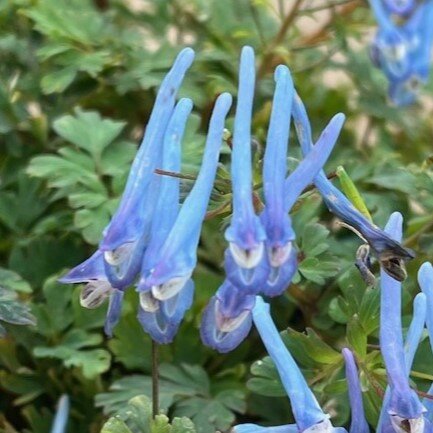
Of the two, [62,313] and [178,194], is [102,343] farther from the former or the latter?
[178,194]

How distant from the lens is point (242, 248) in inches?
25.0

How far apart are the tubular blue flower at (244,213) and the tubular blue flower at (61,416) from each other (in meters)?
0.34

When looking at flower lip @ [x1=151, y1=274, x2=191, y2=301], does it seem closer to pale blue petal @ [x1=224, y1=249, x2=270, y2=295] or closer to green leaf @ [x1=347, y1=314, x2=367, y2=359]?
pale blue petal @ [x1=224, y1=249, x2=270, y2=295]

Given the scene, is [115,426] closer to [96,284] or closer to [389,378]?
[96,284]

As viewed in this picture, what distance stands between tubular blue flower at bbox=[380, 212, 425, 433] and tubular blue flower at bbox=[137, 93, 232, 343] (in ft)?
0.48

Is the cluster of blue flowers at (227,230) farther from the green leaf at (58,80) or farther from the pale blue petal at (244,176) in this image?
the green leaf at (58,80)

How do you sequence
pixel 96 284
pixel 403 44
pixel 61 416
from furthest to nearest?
pixel 403 44
pixel 61 416
pixel 96 284

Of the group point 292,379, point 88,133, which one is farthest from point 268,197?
point 88,133

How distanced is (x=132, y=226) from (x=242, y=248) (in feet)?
0.34

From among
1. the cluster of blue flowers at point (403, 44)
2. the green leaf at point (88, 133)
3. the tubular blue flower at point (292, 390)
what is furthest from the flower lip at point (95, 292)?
the cluster of blue flowers at point (403, 44)

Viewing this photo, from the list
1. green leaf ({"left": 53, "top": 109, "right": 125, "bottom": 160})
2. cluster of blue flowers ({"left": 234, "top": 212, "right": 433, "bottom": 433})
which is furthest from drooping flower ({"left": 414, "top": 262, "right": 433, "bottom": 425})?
green leaf ({"left": 53, "top": 109, "right": 125, "bottom": 160})

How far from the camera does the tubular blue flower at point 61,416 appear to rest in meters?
0.89

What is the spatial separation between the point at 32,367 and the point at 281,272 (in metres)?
0.50

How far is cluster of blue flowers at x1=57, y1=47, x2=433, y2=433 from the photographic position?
2.13 feet
